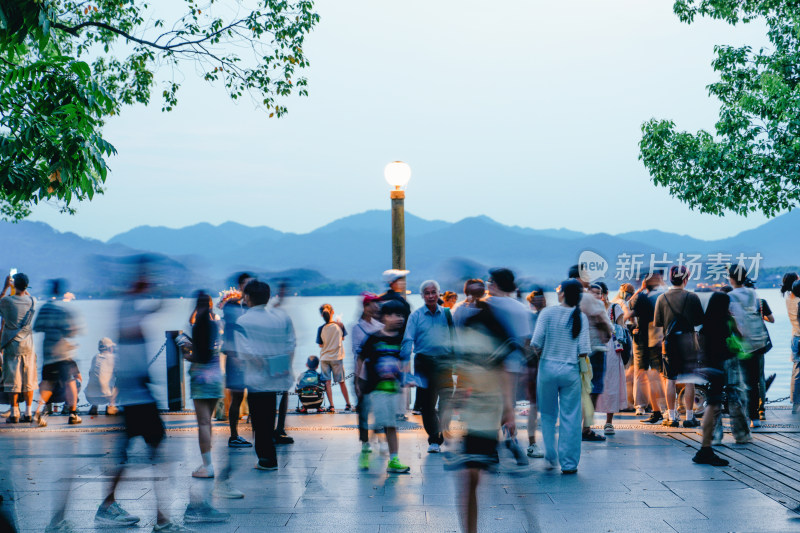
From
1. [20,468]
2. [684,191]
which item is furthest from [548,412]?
[684,191]

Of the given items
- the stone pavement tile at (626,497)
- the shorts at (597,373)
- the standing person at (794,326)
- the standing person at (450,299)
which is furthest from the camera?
the standing person at (450,299)

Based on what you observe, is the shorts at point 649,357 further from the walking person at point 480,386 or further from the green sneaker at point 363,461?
the walking person at point 480,386

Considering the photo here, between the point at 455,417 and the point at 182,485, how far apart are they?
297cm

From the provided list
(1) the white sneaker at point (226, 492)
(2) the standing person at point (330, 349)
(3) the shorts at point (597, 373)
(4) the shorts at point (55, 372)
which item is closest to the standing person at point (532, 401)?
(3) the shorts at point (597, 373)

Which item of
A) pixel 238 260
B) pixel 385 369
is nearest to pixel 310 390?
pixel 385 369

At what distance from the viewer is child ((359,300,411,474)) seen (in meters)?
7.39

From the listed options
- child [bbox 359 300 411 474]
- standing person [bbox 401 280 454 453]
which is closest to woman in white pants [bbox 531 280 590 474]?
standing person [bbox 401 280 454 453]

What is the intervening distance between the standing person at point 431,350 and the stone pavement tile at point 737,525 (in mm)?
3086

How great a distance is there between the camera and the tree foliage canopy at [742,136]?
16625mm

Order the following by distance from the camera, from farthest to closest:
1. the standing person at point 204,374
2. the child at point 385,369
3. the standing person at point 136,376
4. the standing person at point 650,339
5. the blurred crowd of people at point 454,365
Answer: the standing person at point 650,339 < the child at point 385,369 < the standing person at point 204,374 < the standing person at point 136,376 < the blurred crowd of people at point 454,365

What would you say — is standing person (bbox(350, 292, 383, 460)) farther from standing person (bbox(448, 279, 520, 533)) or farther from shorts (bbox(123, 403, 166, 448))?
standing person (bbox(448, 279, 520, 533))

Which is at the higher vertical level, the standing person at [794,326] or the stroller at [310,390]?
the standing person at [794,326]

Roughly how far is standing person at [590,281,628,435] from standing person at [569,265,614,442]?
0.31 m

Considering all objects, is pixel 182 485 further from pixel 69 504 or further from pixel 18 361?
pixel 18 361
